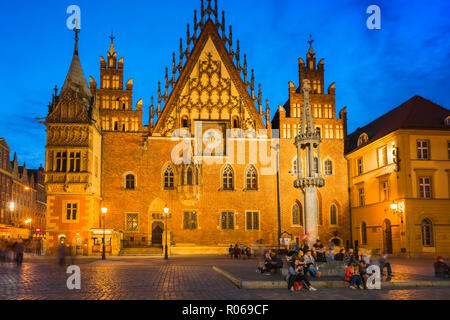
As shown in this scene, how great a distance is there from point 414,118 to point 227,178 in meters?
17.3

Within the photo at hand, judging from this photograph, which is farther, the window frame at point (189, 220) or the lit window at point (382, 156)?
the window frame at point (189, 220)

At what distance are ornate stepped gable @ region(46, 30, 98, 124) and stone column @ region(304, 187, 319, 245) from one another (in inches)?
947

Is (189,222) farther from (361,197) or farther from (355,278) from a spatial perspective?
(355,278)

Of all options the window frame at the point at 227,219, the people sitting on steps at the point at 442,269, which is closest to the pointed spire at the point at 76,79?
the window frame at the point at 227,219

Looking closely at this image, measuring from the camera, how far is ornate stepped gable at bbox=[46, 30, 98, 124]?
3900 centimetres

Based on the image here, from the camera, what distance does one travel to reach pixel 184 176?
4197cm

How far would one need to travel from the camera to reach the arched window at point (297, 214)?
141 feet

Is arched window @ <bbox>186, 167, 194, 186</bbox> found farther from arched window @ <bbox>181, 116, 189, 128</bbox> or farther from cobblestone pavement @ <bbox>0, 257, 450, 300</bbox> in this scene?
cobblestone pavement @ <bbox>0, 257, 450, 300</bbox>

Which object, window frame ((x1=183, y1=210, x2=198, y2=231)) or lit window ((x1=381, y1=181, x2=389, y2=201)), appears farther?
window frame ((x1=183, y1=210, x2=198, y2=231))

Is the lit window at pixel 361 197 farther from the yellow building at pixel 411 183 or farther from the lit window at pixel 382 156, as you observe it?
the lit window at pixel 382 156

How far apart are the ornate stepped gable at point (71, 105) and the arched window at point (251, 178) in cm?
1515

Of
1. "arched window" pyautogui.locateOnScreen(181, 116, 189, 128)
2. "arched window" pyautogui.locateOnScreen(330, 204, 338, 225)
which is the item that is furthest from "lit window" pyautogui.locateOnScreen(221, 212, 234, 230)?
"arched window" pyautogui.locateOnScreen(330, 204, 338, 225)

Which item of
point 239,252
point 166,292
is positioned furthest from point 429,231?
point 166,292
